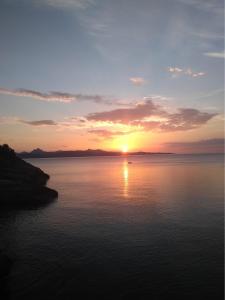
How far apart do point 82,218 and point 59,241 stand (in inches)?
620

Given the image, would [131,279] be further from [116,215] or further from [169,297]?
[116,215]

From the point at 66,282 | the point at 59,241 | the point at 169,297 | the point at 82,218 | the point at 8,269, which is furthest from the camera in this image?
the point at 82,218

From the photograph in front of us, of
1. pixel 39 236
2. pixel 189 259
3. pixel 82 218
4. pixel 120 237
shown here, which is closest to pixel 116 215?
pixel 82 218

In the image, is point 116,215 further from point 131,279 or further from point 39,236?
point 131,279

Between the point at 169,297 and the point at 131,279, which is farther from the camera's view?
the point at 131,279

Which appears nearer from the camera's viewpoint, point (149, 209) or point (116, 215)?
point (116, 215)

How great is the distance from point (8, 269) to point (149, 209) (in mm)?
39279

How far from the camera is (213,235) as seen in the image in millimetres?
45531

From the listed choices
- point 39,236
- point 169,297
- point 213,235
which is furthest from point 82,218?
point 169,297

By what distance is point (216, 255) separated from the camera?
1470 inches

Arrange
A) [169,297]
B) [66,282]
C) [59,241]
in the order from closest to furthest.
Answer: [169,297] < [66,282] < [59,241]

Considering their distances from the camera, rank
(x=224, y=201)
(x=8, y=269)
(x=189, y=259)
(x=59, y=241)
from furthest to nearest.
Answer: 1. (x=224, y=201)
2. (x=59, y=241)
3. (x=189, y=259)
4. (x=8, y=269)

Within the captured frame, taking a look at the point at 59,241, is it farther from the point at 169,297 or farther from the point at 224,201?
the point at 224,201

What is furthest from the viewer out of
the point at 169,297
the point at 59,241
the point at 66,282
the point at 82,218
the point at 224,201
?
the point at 224,201
